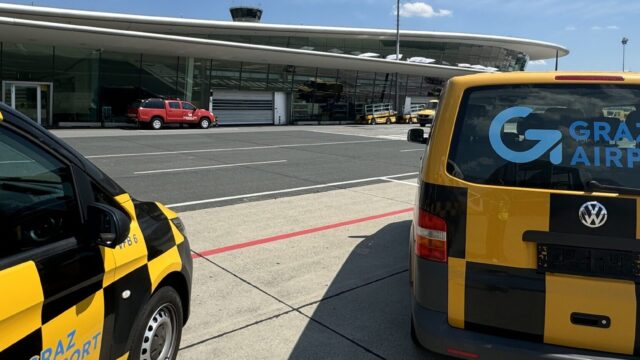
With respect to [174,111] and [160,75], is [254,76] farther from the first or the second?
[174,111]

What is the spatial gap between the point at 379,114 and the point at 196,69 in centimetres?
1498

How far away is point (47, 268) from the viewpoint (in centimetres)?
195

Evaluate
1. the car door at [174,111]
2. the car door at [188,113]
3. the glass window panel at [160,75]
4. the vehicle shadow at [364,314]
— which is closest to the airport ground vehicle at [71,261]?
the vehicle shadow at [364,314]

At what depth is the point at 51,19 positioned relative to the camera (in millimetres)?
30641

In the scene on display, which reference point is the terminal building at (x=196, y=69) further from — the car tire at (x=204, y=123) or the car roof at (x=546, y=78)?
the car roof at (x=546, y=78)

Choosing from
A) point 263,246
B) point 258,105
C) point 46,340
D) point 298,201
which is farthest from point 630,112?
point 258,105

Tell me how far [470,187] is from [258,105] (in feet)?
109

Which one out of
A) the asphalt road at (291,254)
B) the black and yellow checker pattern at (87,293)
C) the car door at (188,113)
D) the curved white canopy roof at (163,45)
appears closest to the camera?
the black and yellow checker pattern at (87,293)

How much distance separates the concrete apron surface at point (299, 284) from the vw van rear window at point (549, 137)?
147 centimetres

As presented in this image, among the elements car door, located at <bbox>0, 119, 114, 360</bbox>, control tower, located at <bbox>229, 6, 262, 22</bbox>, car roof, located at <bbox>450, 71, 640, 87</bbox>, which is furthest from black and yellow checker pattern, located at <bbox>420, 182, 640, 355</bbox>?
control tower, located at <bbox>229, 6, 262, 22</bbox>

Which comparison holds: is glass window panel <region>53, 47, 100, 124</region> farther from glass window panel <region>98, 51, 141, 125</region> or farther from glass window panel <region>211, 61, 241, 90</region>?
glass window panel <region>211, 61, 241, 90</region>

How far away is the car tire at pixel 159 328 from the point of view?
2592mm

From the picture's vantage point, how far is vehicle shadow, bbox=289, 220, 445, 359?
3.46 metres

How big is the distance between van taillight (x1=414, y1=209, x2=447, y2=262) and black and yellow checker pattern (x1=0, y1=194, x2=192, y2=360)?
4.75 ft
